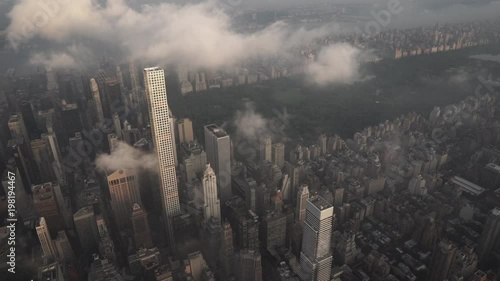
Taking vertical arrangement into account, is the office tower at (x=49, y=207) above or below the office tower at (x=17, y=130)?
below

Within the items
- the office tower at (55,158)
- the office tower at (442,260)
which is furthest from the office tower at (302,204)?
the office tower at (55,158)

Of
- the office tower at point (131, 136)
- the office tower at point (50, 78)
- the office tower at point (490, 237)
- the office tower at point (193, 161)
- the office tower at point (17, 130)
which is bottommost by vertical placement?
the office tower at point (490, 237)

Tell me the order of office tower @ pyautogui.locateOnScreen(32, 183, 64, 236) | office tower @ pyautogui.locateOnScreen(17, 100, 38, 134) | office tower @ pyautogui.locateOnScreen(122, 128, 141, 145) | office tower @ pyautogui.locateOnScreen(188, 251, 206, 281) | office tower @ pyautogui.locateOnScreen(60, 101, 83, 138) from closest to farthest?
office tower @ pyautogui.locateOnScreen(188, 251, 206, 281) < office tower @ pyautogui.locateOnScreen(32, 183, 64, 236) < office tower @ pyautogui.locateOnScreen(122, 128, 141, 145) < office tower @ pyautogui.locateOnScreen(17, 100, 38, 134) < office tower @ pyautogui.locateOnScreen(60, 101, 83, 138)

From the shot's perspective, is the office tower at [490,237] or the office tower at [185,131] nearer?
the office tower at [490,237]

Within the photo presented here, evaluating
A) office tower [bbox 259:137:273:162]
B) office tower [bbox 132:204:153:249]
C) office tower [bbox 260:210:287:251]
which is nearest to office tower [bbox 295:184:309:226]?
office tower [bbox 260:210:287:251]

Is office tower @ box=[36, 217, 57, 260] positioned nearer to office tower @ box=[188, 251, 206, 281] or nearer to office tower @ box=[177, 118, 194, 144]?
office tower @ box=[188, 251, 206, 281]

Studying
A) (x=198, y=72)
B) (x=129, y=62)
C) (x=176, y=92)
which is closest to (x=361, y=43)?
(x=198, y=72)

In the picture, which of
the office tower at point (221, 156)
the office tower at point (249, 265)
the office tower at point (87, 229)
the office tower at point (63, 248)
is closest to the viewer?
the office tower at point (249, 265)

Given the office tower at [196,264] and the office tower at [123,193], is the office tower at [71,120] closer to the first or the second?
the office tower at [123,193]
